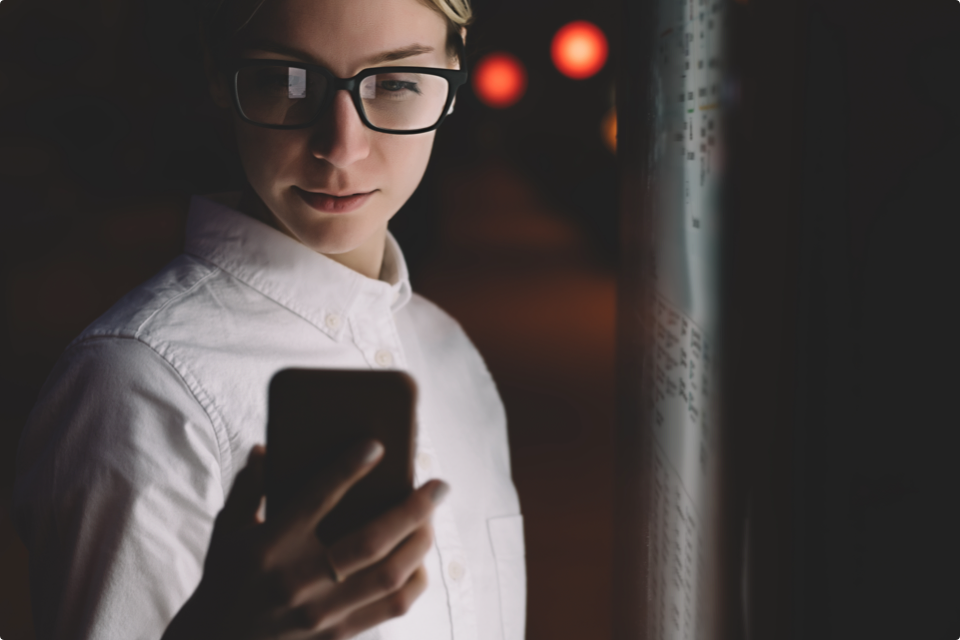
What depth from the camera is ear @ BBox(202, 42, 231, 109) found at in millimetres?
379

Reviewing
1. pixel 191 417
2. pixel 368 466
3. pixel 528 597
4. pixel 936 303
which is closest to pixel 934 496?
pixel 936 303

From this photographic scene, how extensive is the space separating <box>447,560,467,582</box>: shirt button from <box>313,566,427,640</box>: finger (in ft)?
0.55

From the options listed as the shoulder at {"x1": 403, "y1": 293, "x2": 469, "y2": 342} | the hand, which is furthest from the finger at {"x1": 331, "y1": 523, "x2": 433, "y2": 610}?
the shoulder at {"x1": 403, "y1": 293, "x2": 469, "y2": 342}

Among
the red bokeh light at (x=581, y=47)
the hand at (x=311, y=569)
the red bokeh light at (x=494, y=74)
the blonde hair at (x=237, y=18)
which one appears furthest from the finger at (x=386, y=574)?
the red bokeh light at (x=581, y=47)

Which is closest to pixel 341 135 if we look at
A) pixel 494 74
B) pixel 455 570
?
pixel 455 570

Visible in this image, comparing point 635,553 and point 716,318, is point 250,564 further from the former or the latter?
point 635,553

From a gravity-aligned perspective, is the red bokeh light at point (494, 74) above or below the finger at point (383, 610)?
above

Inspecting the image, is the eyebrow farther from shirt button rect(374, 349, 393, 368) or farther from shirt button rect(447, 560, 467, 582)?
shirt button rect(447, 560, 467, 582)

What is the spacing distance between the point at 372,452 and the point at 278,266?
0.21 metres

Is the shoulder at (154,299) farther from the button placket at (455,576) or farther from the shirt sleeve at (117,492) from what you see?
the button placket at (455,576)

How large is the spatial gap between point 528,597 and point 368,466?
3.90 ft

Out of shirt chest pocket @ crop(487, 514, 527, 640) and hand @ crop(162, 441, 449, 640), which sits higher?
hand @ crop(162, 441, 449, 640)

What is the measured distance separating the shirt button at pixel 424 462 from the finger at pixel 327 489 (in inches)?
6.3

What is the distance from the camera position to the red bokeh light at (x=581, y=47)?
7.79 feet
